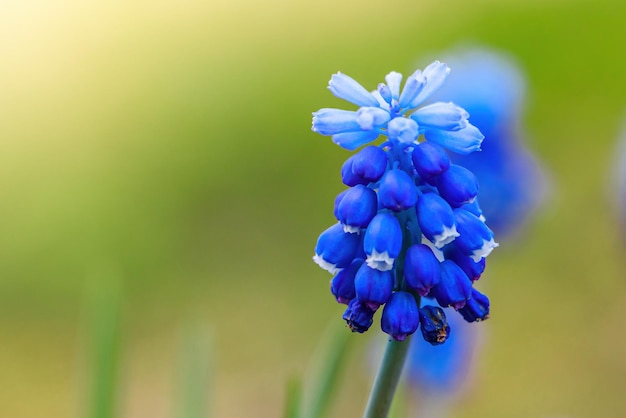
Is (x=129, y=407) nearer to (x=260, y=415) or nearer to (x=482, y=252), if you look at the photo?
(x=260, y=415)

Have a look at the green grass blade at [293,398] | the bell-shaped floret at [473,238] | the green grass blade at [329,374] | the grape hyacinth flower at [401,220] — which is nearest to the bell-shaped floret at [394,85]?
the grape hyacinth flower at [401,220]

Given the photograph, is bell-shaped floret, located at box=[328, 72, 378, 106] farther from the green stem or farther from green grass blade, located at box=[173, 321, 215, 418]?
green grass blade, located at box=[173, 321, 215, 418]

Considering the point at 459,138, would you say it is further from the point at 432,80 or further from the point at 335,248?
the point at 335,248

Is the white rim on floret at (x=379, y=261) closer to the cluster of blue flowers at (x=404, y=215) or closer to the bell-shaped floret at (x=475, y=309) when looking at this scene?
the cluster of blue flowers at (x=404, y=215)

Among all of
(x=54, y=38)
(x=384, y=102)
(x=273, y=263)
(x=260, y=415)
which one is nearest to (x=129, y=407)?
(x=260, y=415)

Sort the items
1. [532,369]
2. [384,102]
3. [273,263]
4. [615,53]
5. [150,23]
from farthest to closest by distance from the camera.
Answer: [150,23]
[615,53]
[273,263]
[532,369]
[384,102]

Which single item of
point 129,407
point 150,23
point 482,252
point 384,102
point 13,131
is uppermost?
point 150,23

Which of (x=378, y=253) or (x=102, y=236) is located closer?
(x=378, y=253)

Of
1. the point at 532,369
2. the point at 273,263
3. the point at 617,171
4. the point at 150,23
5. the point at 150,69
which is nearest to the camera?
the point at 617,171
